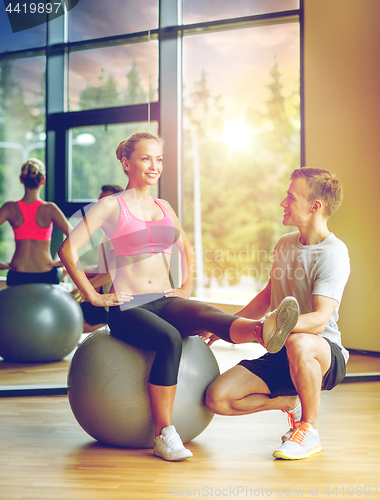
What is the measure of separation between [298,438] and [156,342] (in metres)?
0.65

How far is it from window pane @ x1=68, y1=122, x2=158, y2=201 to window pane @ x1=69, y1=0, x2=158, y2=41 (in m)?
0.86

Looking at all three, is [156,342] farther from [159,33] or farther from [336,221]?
[159,33]

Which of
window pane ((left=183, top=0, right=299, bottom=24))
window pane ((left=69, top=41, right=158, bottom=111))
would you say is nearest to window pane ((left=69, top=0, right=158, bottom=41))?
window pane ((left=69, top=41, right=158, bottom=111))

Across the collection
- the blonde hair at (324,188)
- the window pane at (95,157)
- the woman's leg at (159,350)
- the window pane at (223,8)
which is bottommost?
the woman's leg at (159,350)

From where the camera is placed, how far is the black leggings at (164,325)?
1.94m

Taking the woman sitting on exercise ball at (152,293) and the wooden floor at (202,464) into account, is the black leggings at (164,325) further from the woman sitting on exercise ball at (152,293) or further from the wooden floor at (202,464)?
the wooden floor at (202,464)

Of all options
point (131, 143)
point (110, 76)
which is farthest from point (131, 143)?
point (110, 76)

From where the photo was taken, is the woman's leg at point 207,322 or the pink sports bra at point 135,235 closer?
the woman's leg at point 207,322

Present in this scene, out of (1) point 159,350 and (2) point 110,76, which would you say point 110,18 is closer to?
(2) point 110,76

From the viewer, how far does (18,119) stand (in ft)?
16.9

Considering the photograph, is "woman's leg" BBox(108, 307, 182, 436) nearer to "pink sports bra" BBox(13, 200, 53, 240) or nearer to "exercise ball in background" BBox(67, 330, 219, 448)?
"exercise ball in background" BBox(67, 330, 219, 448)

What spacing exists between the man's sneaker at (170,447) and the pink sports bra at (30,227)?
2.40 m

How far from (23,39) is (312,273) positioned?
150 inches

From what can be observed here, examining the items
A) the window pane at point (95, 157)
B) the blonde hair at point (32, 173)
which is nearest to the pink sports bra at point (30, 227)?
the blonde hair at point (32, 173)
